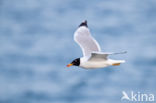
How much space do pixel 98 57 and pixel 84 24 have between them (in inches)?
45.5

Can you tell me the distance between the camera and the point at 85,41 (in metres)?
5.31

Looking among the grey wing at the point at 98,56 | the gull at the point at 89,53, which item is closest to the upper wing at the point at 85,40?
the gull at the point at 89,53

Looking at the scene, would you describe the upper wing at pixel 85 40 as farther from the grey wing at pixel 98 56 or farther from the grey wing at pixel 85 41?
the grey wing at pixel 98 56

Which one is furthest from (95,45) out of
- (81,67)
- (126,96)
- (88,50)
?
(126,96)

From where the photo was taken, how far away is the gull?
470cm

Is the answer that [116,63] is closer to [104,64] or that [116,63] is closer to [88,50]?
[104,64]

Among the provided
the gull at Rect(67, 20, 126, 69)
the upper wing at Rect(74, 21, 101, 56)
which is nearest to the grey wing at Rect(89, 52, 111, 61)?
the gull at Rect(67, 20, 126, 69)

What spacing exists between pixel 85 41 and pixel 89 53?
0.23m

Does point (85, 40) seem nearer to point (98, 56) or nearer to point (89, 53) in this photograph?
point (89, 53)

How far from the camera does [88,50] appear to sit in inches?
204

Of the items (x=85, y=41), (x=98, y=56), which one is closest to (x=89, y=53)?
(x=85, y=41)

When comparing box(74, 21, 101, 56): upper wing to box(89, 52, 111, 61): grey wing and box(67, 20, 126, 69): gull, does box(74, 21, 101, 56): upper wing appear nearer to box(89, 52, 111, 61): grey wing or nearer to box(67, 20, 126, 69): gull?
box(67, 20, 126, 69): gull

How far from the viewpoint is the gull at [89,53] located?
4.70m

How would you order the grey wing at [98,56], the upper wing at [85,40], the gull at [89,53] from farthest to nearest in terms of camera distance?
the upper wing at [85,40]
the gull at [89,53]
the grey wing at [98,56]
